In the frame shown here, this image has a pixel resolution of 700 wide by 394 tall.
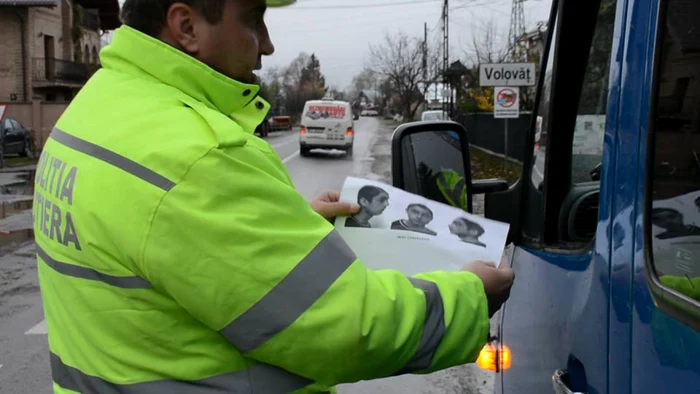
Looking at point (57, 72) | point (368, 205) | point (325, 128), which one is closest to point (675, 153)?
point (368, 205)

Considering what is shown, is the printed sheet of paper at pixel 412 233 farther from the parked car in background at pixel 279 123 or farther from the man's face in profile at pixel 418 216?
the parked car in background at pixel 279 123

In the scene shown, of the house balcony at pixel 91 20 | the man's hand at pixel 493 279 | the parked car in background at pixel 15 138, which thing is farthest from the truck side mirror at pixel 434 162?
the house balcony at pixel 91 20

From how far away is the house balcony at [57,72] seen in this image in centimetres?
4025

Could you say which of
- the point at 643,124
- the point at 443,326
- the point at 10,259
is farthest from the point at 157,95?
the point at 10,259

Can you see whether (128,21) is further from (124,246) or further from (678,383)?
(678,383)

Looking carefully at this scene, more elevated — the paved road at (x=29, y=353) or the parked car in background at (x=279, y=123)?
the paved road at (x=29, y=353)

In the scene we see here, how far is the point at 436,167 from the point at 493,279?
631 millimetres

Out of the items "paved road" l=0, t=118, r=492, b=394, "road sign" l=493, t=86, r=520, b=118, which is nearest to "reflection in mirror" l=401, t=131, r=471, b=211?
"paved road" l=0, t=118, r=492, b=394

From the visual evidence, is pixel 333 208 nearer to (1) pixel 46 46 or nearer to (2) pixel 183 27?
(2) pixel 183 27

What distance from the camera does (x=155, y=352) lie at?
139 cm

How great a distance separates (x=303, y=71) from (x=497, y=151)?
89856 millimetres

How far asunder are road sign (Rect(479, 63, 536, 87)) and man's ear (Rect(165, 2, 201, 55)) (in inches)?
638

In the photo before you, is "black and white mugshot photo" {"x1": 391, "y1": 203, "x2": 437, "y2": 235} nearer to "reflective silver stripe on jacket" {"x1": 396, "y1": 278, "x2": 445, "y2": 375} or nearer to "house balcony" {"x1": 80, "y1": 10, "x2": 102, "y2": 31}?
"reflective silver stripe on jacket" {"x1": 396, "y1": 278, "x2": 445, "y2": 375}

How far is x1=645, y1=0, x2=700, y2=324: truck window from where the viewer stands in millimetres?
1366
